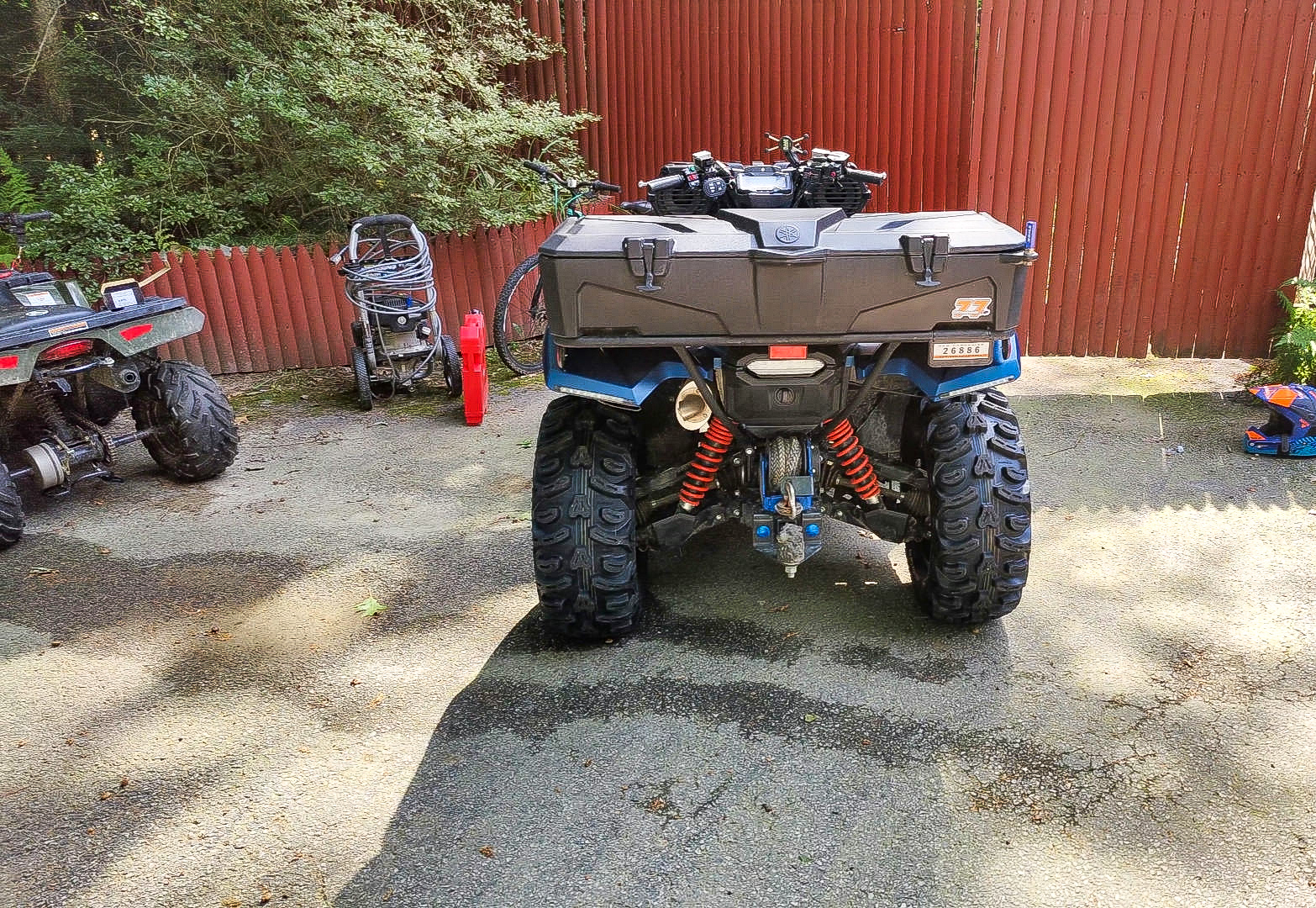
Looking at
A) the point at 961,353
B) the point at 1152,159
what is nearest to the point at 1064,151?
the point at 1152,159

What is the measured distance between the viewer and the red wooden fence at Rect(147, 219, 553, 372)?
7730 mm

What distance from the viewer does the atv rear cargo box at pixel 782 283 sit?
2785 mm

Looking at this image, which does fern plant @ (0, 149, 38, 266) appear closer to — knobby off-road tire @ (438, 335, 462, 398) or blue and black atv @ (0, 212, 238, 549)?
blue and black atv @ (0, 212, 238, 549)

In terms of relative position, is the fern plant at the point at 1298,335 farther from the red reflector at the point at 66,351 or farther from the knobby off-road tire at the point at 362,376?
the red reflector at the point at 66,351

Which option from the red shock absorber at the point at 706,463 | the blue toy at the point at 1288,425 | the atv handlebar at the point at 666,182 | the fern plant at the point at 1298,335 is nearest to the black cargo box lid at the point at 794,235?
the red shock absorber at the point at 706,463

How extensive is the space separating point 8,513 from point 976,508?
456cm

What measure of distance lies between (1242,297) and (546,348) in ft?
19.7

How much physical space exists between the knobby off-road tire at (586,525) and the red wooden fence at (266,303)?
16.9ft

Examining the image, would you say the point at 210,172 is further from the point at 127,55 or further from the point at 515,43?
the point at 515,43

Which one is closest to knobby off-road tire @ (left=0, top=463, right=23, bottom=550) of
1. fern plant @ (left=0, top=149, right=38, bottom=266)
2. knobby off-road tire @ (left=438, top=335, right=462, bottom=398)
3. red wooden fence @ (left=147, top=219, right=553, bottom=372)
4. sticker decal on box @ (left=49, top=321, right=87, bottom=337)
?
sticker decal on box @ (left=49, top=321, right=87, bottom=337)

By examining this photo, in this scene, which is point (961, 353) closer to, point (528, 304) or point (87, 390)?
point (87, 390)

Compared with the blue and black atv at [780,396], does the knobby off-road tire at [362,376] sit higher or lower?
lower

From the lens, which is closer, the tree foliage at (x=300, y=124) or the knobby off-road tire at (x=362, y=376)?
the knobby off-road tire at (x=362, y=376)

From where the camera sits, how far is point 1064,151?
7039mm
